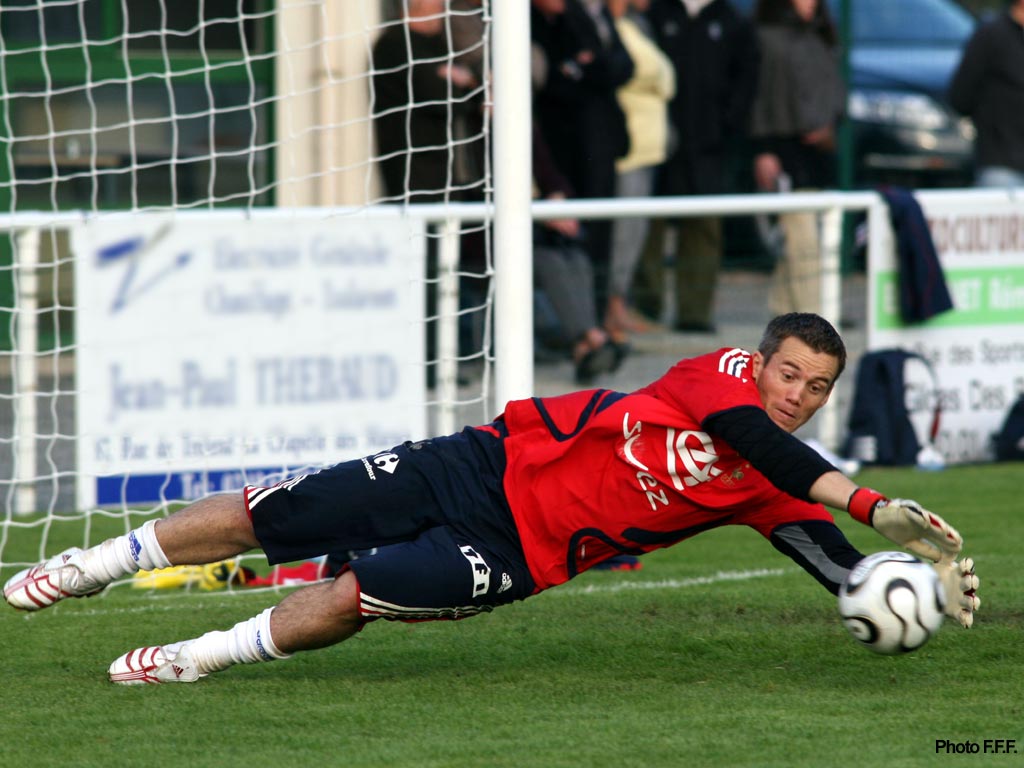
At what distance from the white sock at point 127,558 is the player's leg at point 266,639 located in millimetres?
247

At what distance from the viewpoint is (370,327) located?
322 inches

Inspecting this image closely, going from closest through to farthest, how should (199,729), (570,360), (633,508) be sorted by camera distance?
(199,729) < (633,508) < (570,360)

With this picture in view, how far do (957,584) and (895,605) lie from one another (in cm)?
19

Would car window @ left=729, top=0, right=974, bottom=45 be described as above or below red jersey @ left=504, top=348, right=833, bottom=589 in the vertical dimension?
above

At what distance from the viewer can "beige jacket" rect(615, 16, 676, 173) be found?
37.9 feet

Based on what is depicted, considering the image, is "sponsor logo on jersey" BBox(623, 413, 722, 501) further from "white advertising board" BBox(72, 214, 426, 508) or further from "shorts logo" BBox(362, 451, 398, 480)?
"white advertising board" BBox(72, 214, 426, 508)

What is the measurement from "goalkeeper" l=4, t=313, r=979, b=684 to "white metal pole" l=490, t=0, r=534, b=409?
4.18 feet

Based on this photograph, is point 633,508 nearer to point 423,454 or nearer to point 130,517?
point 423,454

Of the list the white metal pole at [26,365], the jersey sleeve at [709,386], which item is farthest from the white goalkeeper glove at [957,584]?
the white metal pole at [26,365]

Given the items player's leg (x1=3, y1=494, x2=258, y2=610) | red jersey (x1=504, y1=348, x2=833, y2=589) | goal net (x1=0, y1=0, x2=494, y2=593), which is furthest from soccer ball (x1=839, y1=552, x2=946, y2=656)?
goal net (x1=0, y1=0, x2=494, y2=593)

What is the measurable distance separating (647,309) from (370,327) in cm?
278

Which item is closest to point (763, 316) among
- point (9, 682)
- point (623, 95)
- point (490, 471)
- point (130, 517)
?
point (623, 95)

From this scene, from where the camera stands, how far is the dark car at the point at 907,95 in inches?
558

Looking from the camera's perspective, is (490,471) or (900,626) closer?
(900,626)
